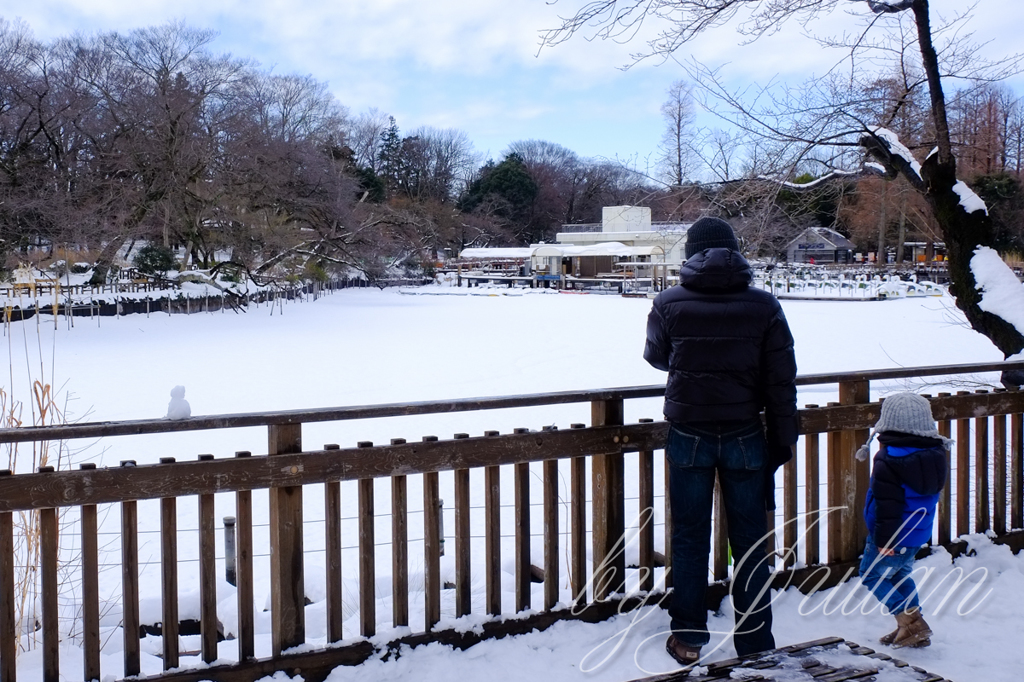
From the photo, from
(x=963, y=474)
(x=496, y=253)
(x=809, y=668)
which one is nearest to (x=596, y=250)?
(x=496, y=253)

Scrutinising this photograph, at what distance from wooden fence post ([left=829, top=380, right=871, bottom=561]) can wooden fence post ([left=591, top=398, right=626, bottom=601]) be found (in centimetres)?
113

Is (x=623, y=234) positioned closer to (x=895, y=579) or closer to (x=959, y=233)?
(x=959, y=233)

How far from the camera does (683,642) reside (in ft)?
10.9

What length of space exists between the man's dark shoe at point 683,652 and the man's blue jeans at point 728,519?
2 cm

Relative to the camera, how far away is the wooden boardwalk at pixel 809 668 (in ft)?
6.94

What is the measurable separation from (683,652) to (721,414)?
0.91 meters

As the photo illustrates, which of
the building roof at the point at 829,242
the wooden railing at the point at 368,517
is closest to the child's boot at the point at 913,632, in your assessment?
the wooden railing at the point at 368,517

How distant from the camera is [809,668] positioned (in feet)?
7.14

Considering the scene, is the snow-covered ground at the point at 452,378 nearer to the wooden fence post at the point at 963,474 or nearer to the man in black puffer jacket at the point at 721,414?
the wooden fence post at the point at 963,474

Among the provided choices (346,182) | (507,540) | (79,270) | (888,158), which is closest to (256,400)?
(507,540)

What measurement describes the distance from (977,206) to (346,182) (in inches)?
1169

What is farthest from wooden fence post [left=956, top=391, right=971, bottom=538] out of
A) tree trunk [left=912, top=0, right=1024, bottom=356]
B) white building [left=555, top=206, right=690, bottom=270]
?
white building [left=555, top=206, right=690, bottom=270]

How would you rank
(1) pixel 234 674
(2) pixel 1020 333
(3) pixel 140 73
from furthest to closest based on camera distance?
1. (3) pixel 140 73
2. (2) pixel 1020 333
3. (1) pixel 234 674

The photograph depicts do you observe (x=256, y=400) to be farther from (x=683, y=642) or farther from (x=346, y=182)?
(x=346, y=182)
